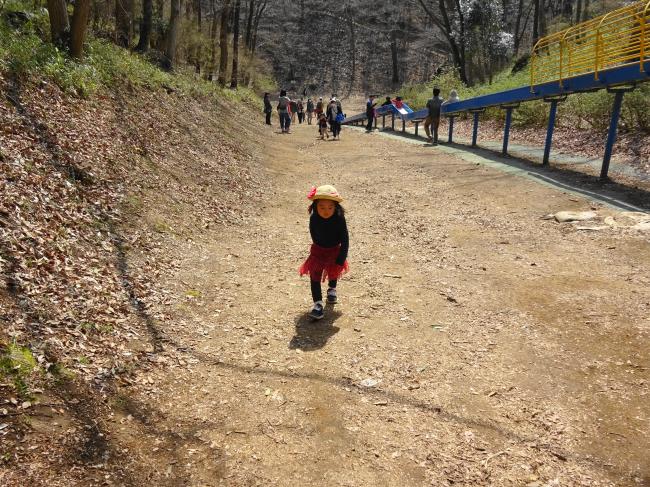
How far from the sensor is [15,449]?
8.40ft

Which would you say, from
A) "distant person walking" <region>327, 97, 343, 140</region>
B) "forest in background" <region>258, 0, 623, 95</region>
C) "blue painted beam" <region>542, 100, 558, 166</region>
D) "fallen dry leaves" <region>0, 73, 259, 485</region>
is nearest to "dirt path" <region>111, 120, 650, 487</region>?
"fallen dry leaves" <region>0, 73, 259, 485</region>

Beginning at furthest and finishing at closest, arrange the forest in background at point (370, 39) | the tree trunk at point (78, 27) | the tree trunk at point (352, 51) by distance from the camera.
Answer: the tree trunk at point (352, 51), the forest in background at point (370, 39), the tree trunk at point (78, 27)

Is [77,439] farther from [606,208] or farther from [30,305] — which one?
[606,208]

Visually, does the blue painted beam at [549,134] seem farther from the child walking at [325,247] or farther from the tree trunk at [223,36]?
the tree trunk at [223,36]

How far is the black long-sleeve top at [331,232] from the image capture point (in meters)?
4.80

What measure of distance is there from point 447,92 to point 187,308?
27.0 meters

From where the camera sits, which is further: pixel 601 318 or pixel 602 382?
pixel 601 318

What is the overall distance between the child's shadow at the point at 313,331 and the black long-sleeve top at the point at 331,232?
0.63 m

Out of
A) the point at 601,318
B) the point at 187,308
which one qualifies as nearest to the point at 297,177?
the point at 187,308

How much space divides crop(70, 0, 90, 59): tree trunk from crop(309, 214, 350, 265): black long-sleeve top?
21.9 ft

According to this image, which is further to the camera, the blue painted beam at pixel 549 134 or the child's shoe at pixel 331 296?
the blue painted beam at pixel 549 134

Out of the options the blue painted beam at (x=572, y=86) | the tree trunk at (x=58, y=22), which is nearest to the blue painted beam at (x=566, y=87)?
the blue painted beam at (x=572, y=86)

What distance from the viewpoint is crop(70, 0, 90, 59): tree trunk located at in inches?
322

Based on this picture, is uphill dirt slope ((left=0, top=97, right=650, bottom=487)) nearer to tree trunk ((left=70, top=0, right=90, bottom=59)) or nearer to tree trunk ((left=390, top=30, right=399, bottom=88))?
tree trunk ((left=70, top=0, right=90, bottom=59))
